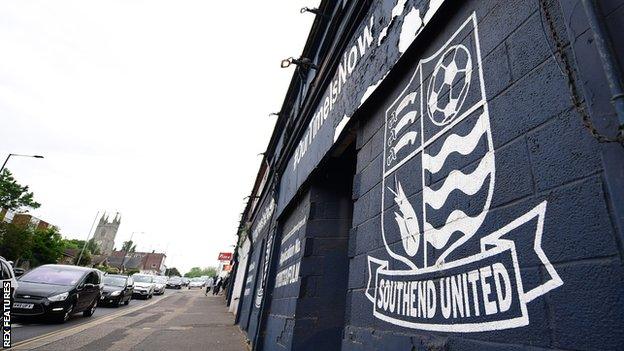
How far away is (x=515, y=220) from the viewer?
1464 mm

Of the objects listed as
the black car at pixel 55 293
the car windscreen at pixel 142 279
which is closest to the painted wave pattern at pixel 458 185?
the black car at pixel 55 293

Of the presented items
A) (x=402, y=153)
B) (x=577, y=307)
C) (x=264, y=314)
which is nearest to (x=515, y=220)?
(x=577, y=307)

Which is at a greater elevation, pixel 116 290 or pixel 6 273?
pixel 6 273

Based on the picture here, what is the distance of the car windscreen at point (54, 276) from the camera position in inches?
388

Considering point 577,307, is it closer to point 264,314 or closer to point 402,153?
point 402,153

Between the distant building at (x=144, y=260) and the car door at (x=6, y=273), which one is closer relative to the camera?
the car door at (x=6, y=273)

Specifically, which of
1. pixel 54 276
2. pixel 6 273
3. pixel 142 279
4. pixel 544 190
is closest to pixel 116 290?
pixel 54 276

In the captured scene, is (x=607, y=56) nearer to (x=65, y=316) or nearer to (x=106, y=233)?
(x=65, y=316)

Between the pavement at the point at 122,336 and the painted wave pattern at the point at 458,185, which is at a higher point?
the painted wave pattern at the point at 458,185

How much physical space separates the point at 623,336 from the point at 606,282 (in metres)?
0.16

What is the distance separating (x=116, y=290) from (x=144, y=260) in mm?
98523

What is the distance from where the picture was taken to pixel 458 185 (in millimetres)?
1890

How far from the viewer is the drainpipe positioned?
1044mm

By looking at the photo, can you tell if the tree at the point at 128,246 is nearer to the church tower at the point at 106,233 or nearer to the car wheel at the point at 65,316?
the church tower at the point at 106,233
